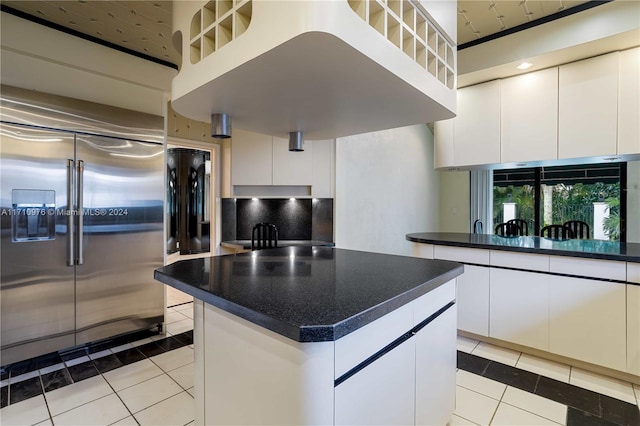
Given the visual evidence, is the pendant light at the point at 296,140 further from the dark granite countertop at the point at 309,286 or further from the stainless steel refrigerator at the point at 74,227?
the stainless steel refrigerator at the point at 74,227

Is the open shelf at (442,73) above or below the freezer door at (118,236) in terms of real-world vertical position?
A: above

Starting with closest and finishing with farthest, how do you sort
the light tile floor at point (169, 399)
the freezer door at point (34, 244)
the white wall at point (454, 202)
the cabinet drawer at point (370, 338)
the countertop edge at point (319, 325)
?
the countertop edge at point (319, 325) < the cabinet drawer at point (370, 338) < the light tile floor at point (169, 399) < the freezer door at point (34, 244) < the white wall at point (454, 202)

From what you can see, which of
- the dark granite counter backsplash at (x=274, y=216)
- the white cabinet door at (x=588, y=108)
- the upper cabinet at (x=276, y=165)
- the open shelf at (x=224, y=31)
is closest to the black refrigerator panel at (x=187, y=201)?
the dark granite counter backsplash at (x=274, y=216)

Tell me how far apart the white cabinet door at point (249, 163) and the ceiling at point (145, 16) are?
1348 mm

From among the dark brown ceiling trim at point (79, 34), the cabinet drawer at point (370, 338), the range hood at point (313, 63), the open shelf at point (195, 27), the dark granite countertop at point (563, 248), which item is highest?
the dark brown ceiling trim at point (79, 34)

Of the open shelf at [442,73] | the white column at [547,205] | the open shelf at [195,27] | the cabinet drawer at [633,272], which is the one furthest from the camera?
the white column at [547,205]

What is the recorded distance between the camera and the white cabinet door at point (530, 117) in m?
2.86

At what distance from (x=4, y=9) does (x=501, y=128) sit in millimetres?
4262

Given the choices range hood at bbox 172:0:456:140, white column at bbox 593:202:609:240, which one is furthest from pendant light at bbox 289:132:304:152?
white column at bbox 593:202:609:240

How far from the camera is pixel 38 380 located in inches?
90.0

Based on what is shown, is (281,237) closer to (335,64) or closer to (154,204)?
(154,204)

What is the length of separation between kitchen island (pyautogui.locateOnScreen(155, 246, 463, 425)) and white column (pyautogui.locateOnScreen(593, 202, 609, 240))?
4527 mm

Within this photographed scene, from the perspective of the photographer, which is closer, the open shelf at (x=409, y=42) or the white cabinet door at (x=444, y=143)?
the open shelf at (x=409, y=42)

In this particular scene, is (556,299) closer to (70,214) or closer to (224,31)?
(224,31)
